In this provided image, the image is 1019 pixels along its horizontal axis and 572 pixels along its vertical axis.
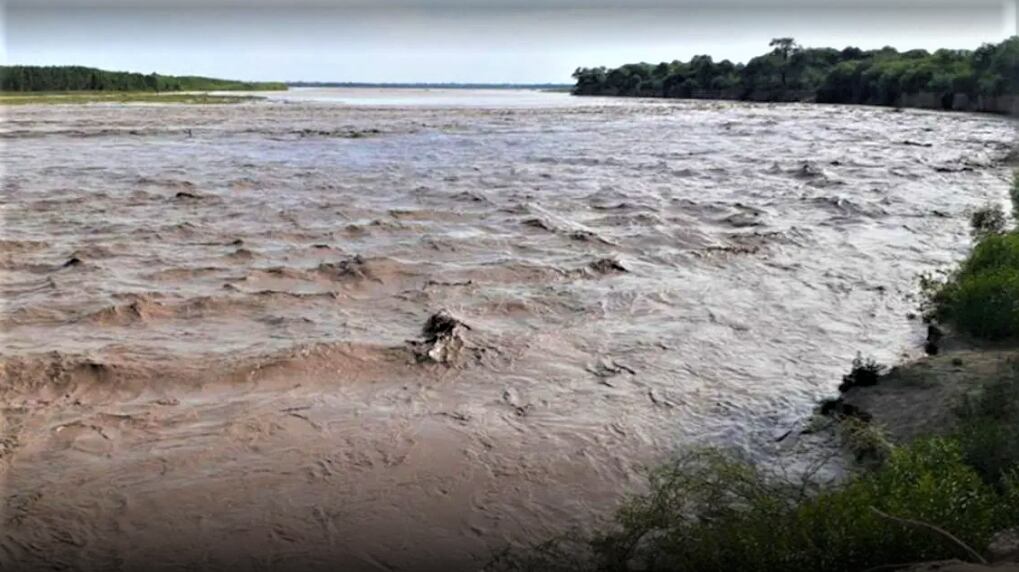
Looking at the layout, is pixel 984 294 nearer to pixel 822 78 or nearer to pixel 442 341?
pixel 442 341

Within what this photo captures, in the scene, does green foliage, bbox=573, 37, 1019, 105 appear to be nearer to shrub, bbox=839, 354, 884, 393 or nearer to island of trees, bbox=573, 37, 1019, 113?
island of trees, bbox=573, 37, 1019, 113

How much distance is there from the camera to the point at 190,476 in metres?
5.05

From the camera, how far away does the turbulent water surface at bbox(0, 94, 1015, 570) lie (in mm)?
4691

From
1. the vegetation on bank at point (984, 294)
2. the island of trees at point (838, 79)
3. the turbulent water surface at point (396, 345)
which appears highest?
the island of trees at point (838, 79)

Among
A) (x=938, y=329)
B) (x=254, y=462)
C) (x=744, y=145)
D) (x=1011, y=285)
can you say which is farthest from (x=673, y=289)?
(x=744, y=145)

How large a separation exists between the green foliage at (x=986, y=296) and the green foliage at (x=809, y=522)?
11.1 feet

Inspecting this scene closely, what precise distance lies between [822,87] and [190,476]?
71.0 m

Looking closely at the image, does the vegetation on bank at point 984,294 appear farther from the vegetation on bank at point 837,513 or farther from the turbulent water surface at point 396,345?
the vegetation on bank at point 837,513

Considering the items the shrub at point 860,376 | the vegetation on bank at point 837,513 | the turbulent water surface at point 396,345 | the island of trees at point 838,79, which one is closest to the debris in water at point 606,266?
the turbulent water surface at point 396,345

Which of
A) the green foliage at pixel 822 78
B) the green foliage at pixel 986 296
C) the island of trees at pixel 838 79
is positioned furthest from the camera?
the green foliage at pixel 822 78

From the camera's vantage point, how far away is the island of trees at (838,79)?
46906mm

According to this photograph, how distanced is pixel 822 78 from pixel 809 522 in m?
73.7

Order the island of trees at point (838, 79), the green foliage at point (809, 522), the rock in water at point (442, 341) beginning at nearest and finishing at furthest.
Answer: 1. the green foliage at point (809, 522)
2. the rock in water at point (442, 341)
3. the island of trees at point (838, 79)

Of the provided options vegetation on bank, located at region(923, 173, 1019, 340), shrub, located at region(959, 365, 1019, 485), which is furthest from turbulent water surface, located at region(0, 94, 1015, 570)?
shrub, located at region(959, 365, 1019, 485)
